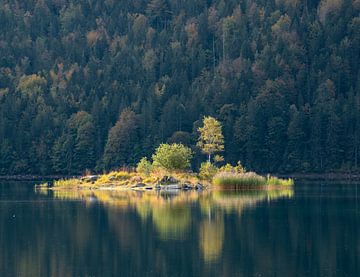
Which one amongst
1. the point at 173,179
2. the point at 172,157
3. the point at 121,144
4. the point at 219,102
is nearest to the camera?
the point at 173,179

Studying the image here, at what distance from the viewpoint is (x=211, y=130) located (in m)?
110

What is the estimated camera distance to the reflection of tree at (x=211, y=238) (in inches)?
1587

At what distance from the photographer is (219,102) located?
16312 cm

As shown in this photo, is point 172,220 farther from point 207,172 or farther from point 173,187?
point 207,172

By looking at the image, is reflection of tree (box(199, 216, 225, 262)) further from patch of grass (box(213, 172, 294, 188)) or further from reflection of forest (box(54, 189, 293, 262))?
patch of grass (box(213, 172, 294, 188))

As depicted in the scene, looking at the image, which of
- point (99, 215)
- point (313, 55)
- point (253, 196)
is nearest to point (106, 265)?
point (99, 215)

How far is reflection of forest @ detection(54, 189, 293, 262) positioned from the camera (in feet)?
154

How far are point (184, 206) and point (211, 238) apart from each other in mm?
19946

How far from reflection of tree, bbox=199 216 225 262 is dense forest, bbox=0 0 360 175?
97.4 m

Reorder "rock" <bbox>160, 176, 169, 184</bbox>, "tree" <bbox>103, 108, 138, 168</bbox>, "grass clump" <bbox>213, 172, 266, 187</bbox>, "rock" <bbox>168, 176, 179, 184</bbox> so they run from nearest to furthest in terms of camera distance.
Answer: "grass clump" <bbox>213, 172, 266, 187</bbox> → "rock" <bbox>160, 176, 169, 184</bbox> → "rock" <bbox>168, 176, 179, 184</bbox> → "tree" <bbox>103, 108, 138, 168</bbox>

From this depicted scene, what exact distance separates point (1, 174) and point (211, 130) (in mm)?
58193

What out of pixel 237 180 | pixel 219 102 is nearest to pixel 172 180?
pixel 237 180

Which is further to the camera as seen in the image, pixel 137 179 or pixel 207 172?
pixel 207 172

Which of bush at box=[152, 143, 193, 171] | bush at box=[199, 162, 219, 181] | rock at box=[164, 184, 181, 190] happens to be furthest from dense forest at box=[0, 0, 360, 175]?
rock at box=[164, 184, 181, 190]
